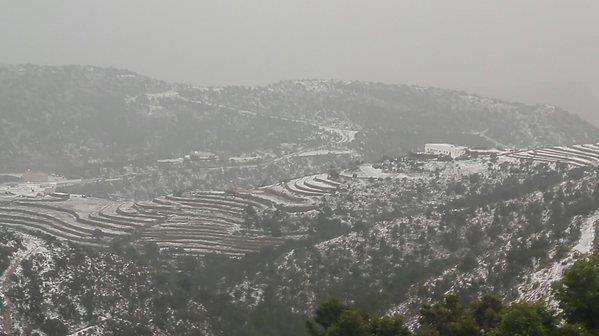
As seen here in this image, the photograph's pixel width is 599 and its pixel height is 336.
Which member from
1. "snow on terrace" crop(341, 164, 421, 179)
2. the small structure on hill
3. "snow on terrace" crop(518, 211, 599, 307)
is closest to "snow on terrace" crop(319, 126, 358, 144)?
"snow on terrace" crop(341, 164, 421, 179)

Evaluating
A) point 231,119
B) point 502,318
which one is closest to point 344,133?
point 231,119

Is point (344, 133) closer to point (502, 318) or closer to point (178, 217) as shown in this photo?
point (178, 217)

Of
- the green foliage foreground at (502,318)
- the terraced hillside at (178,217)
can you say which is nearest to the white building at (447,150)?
the terraced hillside at (178,217)

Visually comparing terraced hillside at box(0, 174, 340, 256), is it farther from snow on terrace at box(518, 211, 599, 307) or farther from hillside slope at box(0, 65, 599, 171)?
hillside slope at box(0, 65, 599, 171)

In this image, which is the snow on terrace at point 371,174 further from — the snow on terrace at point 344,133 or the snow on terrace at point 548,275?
the snow on terrace at point 344,133

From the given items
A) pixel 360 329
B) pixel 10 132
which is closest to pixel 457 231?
pixel 360 329

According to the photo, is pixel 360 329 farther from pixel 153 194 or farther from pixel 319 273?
pixel 153 194
